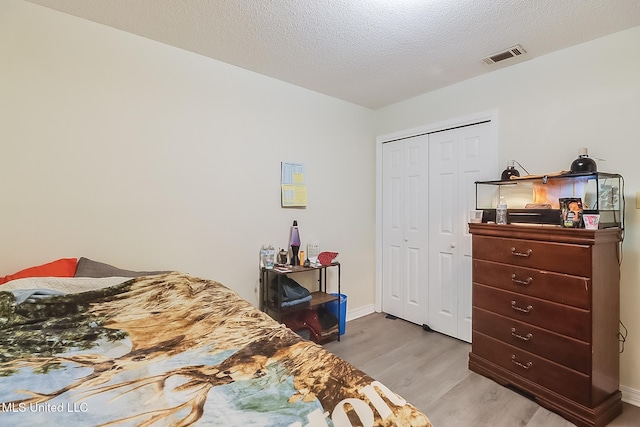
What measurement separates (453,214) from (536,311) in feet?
3.70

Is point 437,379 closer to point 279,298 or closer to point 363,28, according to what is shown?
point 279,298

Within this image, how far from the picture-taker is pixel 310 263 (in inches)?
110

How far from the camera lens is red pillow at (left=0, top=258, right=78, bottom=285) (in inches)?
63.2

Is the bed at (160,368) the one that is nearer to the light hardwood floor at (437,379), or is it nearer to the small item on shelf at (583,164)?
the light hardwood floor at (437,379)

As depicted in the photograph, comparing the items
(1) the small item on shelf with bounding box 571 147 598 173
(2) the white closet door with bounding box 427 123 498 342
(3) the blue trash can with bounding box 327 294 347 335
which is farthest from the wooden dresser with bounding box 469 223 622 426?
(3) the blue trash can with bounding box 327 294 347 335

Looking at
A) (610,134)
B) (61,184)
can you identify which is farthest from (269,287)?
(610,134)

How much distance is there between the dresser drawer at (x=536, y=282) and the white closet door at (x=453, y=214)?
555mm

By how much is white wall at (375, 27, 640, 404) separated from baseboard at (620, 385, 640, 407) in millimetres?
11

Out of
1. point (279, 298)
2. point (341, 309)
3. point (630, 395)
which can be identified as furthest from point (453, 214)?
point (279, 298)

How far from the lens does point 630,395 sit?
6.31 feet

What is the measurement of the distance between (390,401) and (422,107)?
116 inches

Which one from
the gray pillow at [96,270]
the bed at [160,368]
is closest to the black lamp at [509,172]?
the bed at [160,368]

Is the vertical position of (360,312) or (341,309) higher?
(341,309)

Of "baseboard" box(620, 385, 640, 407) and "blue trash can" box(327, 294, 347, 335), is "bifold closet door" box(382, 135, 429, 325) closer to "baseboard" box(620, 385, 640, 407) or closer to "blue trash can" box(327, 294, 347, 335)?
Answer: "blue trash can" box(327, 294, 347, 335)
